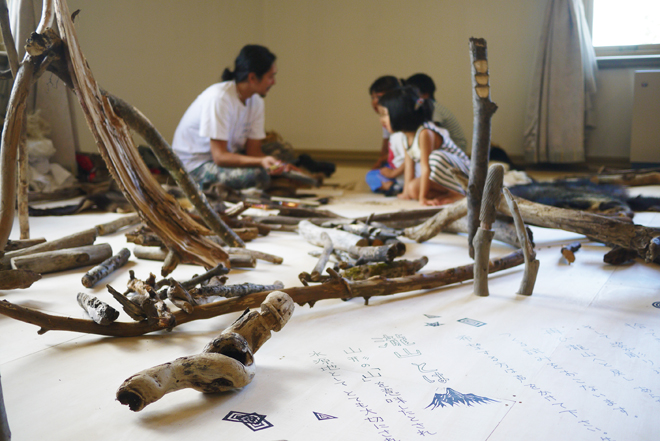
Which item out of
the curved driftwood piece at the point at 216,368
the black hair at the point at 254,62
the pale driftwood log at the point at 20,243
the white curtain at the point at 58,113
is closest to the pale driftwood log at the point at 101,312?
the curved driftwood piece at the point at 216,368

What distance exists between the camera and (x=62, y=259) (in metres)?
2.25

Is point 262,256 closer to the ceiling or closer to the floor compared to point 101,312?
closer to the floor

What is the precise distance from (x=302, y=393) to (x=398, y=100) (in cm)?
309

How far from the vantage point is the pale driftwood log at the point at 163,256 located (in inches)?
91.3

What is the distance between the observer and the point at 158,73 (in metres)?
5.96

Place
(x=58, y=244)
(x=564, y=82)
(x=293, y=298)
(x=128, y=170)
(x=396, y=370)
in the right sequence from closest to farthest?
1. (x=396, y=370)
2. (x=293, y=298)
3. (x=128, y=170)
4. (x=58, y=244)
5. (x=564, y=82)

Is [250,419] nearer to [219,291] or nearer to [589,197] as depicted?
[219,291]

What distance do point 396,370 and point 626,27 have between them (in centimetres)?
591

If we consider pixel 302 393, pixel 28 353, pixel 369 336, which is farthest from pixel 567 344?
pixel 28 353

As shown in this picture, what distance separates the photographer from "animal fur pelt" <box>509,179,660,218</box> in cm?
321

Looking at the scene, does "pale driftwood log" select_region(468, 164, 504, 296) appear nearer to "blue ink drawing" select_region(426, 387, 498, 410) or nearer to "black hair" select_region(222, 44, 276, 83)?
"blue ink drawing" select_region(426, 387, 498, 410)

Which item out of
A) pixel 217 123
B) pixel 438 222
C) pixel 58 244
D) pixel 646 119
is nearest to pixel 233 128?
pixel 217 123

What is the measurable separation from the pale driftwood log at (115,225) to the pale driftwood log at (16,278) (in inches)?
46.0

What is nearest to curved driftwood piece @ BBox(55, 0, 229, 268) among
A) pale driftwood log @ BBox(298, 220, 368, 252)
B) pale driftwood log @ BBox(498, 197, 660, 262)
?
pale driftwood log @ BBox(298, 220, 368, 252)
